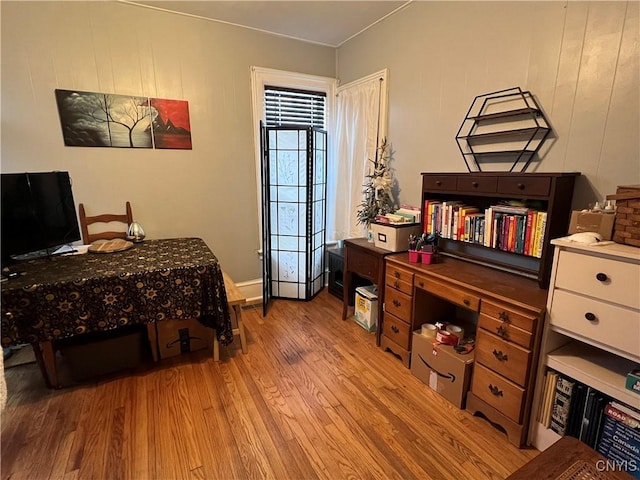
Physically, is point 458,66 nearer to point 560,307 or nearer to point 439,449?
point 560,307

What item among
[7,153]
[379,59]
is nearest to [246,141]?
→ [379,59]

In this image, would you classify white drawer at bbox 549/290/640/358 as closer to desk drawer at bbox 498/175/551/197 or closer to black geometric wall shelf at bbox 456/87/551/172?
desk drawer at bbox 498/175/551/197

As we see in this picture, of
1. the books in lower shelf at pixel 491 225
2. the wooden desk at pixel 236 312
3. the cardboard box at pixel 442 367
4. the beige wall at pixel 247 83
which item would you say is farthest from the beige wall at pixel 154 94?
→ the cardboard box at pixel 442 367

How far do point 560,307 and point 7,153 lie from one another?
3532 millimetres

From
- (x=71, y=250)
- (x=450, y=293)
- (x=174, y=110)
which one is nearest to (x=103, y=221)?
(x=71, y=250)

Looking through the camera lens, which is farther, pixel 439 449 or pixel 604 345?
pixel 439 449

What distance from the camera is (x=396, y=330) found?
2328 mm

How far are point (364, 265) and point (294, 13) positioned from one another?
2162 millimetres

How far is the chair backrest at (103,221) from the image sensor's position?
2.57 metres

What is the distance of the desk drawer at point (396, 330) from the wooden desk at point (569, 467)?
1.27 m

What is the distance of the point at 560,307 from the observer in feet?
4.70

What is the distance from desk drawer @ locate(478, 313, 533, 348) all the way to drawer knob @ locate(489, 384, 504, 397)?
0.95 ft

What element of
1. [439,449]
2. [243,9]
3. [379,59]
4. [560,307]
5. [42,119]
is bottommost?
[439,449]

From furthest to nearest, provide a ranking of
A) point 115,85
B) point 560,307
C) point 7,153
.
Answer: point 115,85 → point 7,153 → point 560,307
